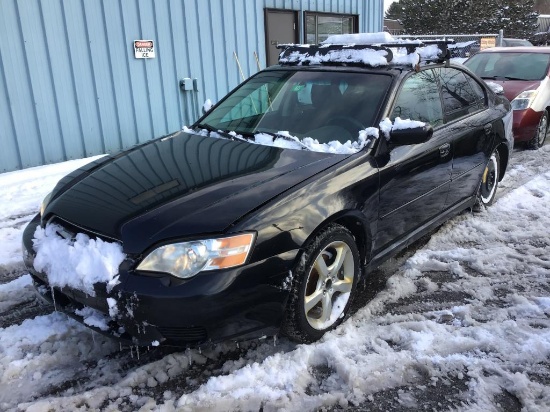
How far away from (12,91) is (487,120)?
18.6 ft

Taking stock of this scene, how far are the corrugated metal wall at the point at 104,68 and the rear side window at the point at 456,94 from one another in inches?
196

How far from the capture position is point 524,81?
8.03 metres

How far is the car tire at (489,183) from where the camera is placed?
505 cm

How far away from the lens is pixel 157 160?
3287mm

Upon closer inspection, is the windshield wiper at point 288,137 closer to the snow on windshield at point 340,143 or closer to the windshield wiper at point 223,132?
the snow on windshield at point 340,143

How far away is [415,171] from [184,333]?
206 centimetres

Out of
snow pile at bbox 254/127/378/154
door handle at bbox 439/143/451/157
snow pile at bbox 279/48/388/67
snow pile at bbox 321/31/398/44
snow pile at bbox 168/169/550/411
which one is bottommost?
snow pile at bbox 168/169/550/411

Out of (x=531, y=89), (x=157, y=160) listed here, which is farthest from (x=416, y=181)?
(x=531, y=89)

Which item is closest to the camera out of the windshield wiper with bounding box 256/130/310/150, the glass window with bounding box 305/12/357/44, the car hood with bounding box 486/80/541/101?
the windshield wiper with bounding box 256/130/310/150

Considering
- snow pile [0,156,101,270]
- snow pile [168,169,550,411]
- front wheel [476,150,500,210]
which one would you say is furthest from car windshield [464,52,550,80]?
snow pile [0,156,101,270]

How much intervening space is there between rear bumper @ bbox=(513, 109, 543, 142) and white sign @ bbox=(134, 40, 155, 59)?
225 inches

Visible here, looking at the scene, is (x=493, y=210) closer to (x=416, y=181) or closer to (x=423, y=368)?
(x=416, y=181)

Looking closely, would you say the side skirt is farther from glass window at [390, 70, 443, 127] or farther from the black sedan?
glass window at [390, 70, 443, 127]

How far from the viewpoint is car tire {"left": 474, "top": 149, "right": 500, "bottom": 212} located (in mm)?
5053
